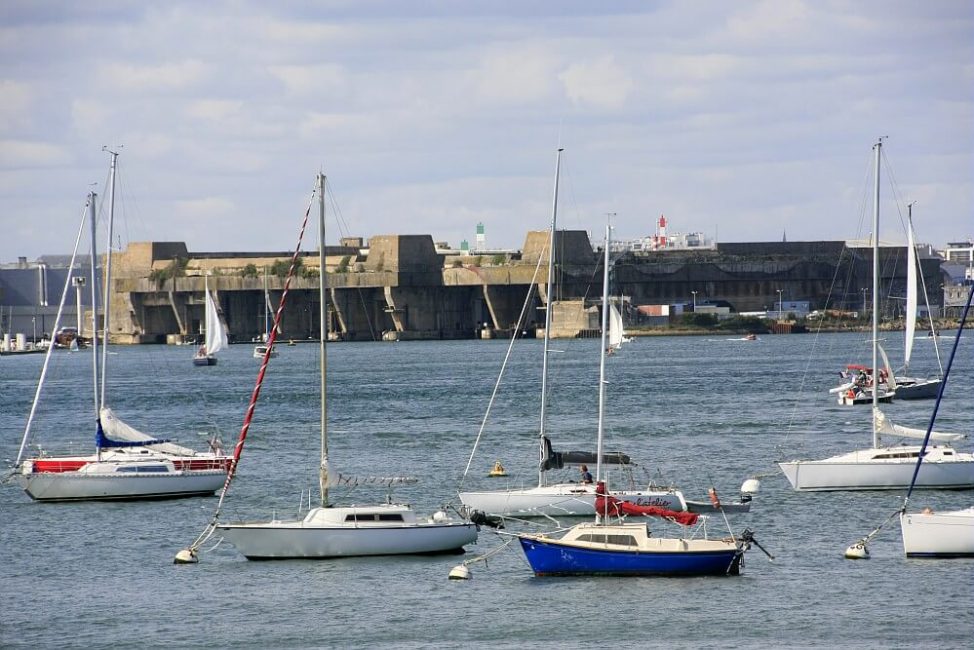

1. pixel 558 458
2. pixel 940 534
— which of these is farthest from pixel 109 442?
pixel 940 534

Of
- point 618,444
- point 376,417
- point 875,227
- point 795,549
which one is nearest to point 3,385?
point 376,417

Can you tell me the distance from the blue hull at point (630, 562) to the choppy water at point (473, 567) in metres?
0.31

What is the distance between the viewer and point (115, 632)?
2677 centimetres

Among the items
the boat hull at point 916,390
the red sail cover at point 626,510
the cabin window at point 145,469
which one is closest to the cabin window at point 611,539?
the red sail cover at point 626,510

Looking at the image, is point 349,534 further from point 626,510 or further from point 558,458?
point 558,458

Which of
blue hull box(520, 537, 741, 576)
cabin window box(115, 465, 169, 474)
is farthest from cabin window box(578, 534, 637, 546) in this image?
cabin window box(115, 465, 169, 474)

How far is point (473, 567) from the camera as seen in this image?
101ft

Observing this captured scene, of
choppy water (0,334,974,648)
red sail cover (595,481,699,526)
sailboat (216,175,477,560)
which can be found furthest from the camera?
sailboat (216,175,477,560)

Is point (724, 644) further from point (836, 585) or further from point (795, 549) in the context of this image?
point (795, 549)

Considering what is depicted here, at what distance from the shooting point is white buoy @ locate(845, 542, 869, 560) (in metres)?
30.6

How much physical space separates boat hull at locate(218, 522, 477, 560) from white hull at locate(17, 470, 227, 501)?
929 cm

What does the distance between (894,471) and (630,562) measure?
11401mm

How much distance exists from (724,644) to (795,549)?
7232 mm

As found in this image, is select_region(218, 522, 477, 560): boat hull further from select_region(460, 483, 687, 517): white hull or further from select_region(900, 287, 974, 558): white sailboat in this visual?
select_region(900, 287, 974, 558): white sailboat
